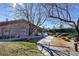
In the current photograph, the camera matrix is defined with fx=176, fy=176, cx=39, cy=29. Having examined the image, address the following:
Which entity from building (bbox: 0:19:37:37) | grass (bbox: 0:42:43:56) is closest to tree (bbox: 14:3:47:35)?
building (bbox: 0:19:37:37)

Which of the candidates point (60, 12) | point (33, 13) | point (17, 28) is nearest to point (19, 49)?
point (17, 28)

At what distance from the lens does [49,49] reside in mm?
1231

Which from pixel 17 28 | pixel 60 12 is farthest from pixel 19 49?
pixel 60 12

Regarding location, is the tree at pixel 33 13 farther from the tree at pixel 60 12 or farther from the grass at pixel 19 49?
the grass at pixel 19 49

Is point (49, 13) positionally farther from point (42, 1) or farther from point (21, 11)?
point (21, 11)

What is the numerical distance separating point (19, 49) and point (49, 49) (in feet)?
0.69

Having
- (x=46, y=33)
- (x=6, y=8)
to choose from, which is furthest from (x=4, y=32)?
(x=46, y=33)

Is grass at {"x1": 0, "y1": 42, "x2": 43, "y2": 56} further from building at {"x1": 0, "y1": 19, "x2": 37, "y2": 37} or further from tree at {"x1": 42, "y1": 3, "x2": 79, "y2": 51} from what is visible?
tree at {"x1": 42, "y1": 3, "x2": 79, "y2": 51}

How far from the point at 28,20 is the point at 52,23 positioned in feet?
0.56

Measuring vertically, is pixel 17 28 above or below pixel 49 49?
above

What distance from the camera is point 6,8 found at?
125cm

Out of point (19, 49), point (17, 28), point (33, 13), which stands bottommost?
point (19, 49)

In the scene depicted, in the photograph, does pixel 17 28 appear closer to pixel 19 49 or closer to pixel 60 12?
pixel 19 49

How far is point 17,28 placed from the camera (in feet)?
4.09
